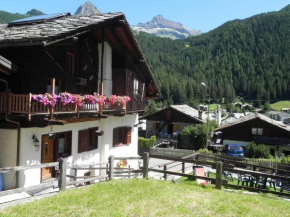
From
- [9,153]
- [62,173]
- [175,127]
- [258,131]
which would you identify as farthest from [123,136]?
[175,127]

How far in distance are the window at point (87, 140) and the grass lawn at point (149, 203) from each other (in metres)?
5.37

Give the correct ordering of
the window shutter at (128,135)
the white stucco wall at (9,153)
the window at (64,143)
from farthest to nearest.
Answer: the window shutter at (128,135) → the window at (64,143) → the white stucco wall at (9,153)

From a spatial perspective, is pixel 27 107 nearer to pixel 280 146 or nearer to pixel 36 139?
pixel 36 139

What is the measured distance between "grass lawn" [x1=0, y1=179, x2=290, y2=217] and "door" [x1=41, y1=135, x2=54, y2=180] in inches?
151

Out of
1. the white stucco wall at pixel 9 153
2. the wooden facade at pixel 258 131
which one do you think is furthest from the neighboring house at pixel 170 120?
the white stucco wall at pixel 9 153

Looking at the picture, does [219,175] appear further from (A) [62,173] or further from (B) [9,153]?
(B) [9,153]

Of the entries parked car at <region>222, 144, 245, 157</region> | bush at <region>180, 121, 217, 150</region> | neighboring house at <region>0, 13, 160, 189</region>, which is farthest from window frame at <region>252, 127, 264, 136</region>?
neighboring house at <region>0, 13, 160, 189</region>

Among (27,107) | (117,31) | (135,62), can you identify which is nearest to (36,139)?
(27,107)

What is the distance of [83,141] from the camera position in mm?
15297

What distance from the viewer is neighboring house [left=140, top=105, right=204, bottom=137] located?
4750 cm

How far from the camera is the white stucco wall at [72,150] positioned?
1127 cm

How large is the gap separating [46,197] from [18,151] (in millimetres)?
3455

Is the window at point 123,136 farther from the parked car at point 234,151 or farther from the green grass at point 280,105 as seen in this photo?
the green grass at point 280,105

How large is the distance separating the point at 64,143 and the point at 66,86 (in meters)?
2.84
